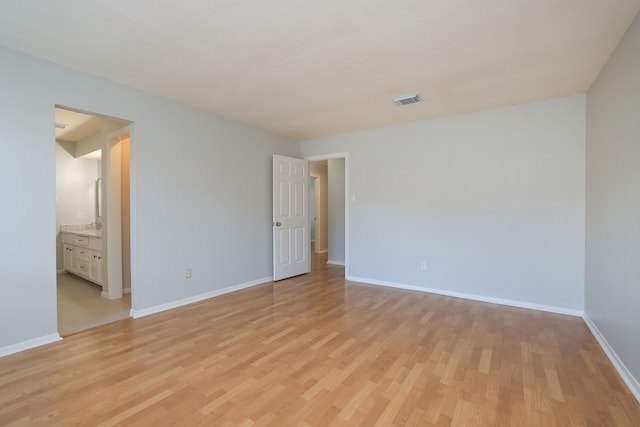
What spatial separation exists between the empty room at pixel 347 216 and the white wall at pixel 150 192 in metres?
0.02

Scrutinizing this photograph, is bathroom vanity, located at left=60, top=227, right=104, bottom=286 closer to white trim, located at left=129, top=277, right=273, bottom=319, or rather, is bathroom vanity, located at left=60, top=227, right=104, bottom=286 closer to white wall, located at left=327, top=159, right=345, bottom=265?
white trim, located at left=129, top=277, right=273, bottom=319

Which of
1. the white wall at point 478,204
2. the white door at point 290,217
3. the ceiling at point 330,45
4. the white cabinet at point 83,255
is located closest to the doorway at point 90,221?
the white cabinet at point 83,255

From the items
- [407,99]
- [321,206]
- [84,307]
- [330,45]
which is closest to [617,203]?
[407,99]

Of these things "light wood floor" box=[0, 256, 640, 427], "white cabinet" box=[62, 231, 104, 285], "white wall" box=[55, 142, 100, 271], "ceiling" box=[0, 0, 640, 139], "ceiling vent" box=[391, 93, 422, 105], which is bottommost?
"light wood floor" box=[0, 256, 640, 427]

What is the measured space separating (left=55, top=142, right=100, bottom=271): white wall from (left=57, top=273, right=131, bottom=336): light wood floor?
1.58m

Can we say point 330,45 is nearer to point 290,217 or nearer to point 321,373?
point 321,373

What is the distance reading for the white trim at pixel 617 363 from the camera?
6.13 ft

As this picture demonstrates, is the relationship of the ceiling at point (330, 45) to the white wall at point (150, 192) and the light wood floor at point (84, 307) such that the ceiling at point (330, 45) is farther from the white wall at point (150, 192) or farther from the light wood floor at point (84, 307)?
the light wood floor at point (84, 307)

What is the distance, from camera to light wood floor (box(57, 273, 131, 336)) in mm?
2997

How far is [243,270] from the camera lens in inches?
174

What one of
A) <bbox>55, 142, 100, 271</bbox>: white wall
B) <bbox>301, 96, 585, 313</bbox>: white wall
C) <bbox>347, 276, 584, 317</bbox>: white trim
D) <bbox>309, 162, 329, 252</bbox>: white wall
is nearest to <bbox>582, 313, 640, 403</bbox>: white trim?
<bbox>347, 276, 584, 317</bbox>: white trim

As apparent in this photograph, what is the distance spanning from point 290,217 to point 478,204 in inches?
113

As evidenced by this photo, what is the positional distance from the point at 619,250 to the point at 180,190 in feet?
13.9

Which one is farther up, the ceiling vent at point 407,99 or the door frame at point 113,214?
the ceiling vent at point 407,99
